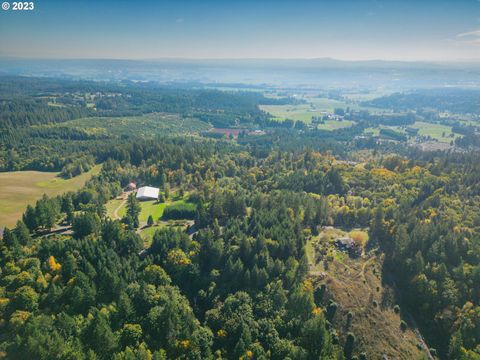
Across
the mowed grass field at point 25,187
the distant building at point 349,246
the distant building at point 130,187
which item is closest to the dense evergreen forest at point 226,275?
the distant building at point 349,246

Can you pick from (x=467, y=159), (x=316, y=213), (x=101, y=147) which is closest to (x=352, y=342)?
(x=316, y=213)

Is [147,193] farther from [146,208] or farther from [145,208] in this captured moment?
[146,208]

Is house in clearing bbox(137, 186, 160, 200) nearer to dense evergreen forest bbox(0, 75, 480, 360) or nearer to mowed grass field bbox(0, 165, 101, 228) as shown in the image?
dense evergreen forest bbox(0, 75, 480, 360)

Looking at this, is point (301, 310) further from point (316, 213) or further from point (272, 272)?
point (316, 213)

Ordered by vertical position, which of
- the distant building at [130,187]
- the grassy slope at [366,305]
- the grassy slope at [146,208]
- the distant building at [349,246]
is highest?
the distant building at [130,187]

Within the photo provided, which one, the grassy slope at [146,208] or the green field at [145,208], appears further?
the grassy slope at [146,208]

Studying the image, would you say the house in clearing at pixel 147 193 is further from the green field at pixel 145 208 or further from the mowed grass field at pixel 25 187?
the mowed grass field at pixel 25 187

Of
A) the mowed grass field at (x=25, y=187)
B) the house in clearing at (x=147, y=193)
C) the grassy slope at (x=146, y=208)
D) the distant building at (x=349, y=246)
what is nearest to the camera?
the distant building at (x=349, y=246)
